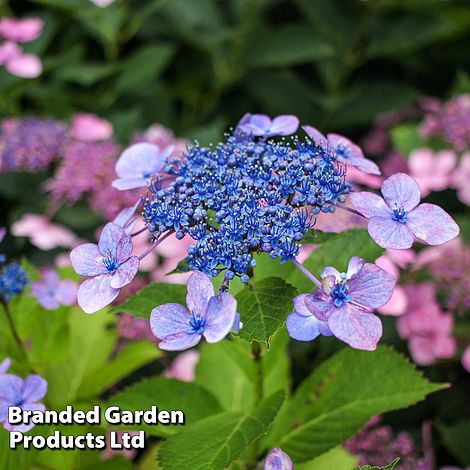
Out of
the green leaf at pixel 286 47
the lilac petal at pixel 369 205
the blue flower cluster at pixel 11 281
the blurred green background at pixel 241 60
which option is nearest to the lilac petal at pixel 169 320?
the lilac petal at pixel 369 205

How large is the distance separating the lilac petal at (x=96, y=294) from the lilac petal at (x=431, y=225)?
0.31m

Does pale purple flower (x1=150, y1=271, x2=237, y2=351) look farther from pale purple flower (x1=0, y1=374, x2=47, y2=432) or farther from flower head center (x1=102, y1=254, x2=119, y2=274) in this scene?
pale purple flower (x1=0, y1=374, x2=47, y2=432)

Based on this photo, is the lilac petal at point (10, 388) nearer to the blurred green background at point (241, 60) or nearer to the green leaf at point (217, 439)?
the green leaf at point (217, 439)

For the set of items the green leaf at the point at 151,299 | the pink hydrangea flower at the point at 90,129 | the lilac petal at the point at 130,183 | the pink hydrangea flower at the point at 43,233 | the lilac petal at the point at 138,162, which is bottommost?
the pink hydrangea flower at the point at 43,233

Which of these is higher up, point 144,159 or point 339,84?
point 144,159

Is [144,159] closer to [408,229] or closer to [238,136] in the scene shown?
[238,136]

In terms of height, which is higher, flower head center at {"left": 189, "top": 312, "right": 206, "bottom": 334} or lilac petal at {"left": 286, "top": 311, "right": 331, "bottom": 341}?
flower head center at {"left": 189, "top": 312, "right": 206, "bottom": 334}

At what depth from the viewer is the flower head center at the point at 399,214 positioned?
71 centimetres

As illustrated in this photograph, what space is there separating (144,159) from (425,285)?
2.33ft

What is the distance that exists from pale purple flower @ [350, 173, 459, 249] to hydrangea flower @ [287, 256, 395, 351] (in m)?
0.04

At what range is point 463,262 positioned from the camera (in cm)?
132

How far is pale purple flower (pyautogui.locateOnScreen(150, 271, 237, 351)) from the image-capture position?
638 mm

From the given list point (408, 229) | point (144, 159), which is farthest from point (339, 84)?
point (408, 229)

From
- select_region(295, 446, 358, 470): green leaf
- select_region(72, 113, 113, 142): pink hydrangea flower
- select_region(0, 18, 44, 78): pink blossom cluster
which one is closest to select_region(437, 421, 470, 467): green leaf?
select_region(295, 446, 358, 470): green leaf
